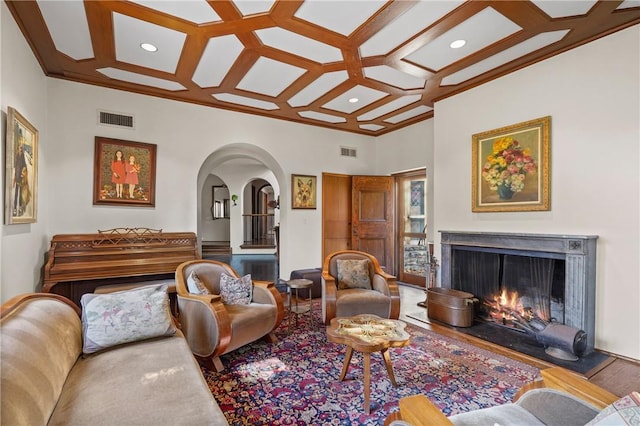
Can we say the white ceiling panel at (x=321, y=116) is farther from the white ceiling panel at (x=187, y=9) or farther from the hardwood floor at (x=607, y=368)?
the hardwood floor at (x=607, y=368)

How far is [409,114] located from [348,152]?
1.43m

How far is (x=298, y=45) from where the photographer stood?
309 centimetres

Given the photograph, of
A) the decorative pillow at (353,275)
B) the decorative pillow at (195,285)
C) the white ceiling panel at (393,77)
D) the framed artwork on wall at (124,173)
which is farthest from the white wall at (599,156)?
the framed artwork on wall at (124,173)

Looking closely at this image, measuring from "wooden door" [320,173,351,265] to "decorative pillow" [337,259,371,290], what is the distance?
1.90 metres

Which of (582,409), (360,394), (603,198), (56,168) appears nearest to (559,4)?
(603,198)

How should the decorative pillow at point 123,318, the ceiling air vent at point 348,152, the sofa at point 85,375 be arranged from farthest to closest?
the ceiling air vent at point 348,152
the decorative pillow at point 123,318
the sofa at point 85,375

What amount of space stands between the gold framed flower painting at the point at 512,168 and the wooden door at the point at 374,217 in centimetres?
216

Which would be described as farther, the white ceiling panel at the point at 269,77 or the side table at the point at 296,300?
the side table at the point at 296,300

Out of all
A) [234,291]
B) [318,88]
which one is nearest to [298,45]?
[318,88]

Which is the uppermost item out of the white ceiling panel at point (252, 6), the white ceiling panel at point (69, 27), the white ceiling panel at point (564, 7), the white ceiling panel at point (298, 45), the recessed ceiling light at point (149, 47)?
the white ceiling panel at point (564, 7)

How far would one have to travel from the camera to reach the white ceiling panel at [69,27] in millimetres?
2502

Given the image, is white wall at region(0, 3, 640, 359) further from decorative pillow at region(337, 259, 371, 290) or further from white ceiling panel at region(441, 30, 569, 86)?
decorative pillow at region(337, 259, 371, 290)

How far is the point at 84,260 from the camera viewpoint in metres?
3.60

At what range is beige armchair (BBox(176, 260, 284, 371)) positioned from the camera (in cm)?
261
